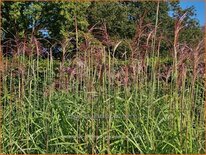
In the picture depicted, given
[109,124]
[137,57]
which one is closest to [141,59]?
[137,57]

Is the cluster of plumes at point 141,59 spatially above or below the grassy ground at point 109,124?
above

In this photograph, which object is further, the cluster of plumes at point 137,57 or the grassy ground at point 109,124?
the cluster of plumes at point 137,57

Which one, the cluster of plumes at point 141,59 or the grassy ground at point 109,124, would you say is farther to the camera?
the cluster of plumes at point 141,59

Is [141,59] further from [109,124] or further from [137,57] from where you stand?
[109,124]

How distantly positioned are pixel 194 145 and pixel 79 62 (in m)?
1.68

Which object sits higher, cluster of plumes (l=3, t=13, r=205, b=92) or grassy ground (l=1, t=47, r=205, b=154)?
cluster of plumes (l=3, t=13, r=205, b=92)

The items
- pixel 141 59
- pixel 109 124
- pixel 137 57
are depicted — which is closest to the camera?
pixel 109 124

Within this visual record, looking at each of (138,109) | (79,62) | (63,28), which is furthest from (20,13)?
(138,109)

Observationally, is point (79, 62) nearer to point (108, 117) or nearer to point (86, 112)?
point (86, 112)

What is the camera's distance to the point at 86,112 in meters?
4.03

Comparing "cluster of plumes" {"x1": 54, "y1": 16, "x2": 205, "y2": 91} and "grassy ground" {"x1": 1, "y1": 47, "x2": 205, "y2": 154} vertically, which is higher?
"cluster of plumes" {"x1": 54, "y1": 16, "x2": 205, "y2": 91}

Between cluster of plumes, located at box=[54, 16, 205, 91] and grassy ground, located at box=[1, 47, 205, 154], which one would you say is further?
cluster of plumes, located at box=[54, 16, 205, 91]

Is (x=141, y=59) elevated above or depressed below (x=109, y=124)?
above

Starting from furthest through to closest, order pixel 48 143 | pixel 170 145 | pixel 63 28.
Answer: pixel 63 28
pixel 48 143
pixel 170 145
